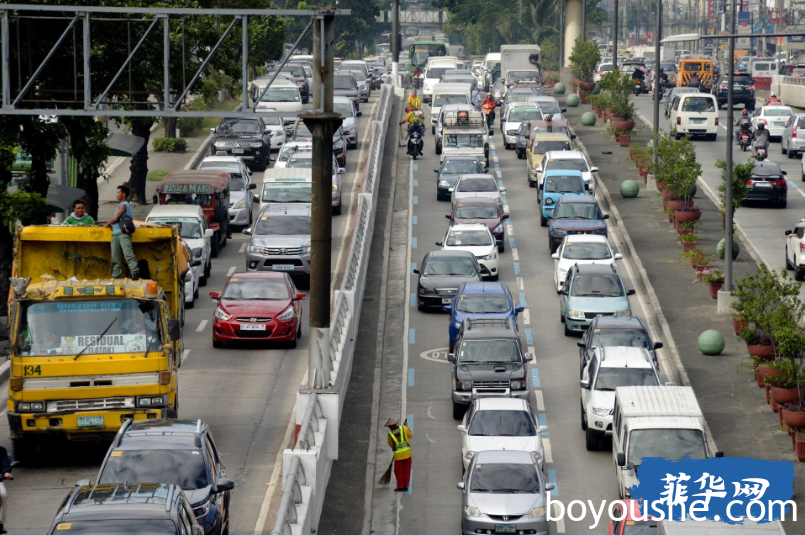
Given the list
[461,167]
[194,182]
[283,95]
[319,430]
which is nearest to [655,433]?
[319,430]


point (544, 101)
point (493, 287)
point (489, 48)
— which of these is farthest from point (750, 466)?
point (489, 48)

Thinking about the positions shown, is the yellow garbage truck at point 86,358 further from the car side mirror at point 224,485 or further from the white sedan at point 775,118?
the white sedan at point 775,118

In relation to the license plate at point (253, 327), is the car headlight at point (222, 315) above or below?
above

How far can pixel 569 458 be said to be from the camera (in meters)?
23.7

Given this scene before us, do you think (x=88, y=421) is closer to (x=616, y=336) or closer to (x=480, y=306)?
(x=616, y=336)

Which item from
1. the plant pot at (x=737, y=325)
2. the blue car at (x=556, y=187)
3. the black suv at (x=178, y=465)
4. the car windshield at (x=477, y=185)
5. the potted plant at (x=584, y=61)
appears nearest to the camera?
the black suv at (x=178, y=465)

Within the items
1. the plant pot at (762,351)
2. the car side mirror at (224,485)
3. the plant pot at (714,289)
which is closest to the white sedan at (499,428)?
the plant pot at (762,351)

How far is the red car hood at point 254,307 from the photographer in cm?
2766

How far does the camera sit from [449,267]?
33.1 metres

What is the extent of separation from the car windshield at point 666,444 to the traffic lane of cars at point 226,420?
5.93 m

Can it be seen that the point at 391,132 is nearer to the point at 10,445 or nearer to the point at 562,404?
the point at 562,404

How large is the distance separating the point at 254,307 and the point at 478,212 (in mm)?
12268

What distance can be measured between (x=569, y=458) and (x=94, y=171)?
12.9 metres

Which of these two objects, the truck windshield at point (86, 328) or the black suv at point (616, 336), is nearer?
the truck windshield at point (86, 328)
